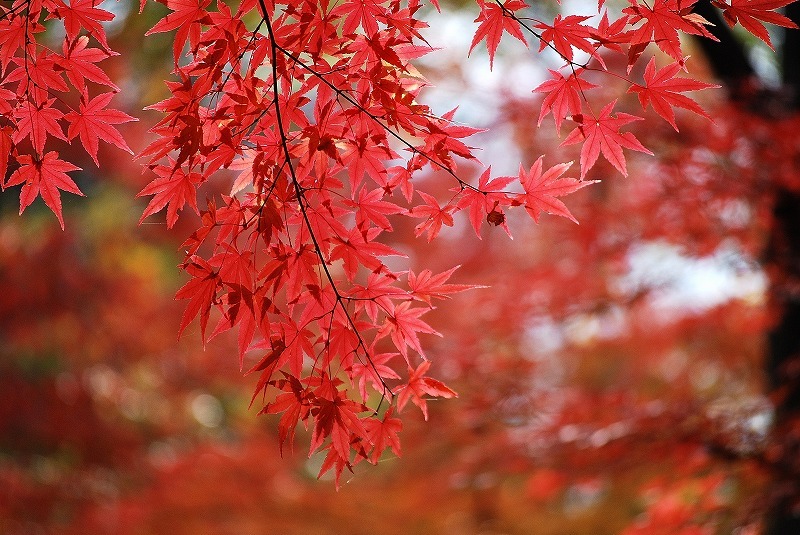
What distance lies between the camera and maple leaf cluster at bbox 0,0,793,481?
3.58ft

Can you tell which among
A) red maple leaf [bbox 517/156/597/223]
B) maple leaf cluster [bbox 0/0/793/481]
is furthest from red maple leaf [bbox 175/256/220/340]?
red maple leaf [bbox 517/156/597/223]

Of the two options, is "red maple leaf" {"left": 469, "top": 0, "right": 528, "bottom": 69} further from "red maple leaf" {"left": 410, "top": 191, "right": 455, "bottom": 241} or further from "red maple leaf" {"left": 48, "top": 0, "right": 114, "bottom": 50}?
"red maple leaf" {"left": 48, "top": 0, "right": 114, "bottom": 50}

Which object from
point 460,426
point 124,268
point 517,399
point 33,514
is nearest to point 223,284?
point 517,399

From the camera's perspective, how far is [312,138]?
109 cm

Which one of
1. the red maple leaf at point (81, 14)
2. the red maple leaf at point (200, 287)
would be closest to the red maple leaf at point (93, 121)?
the red maple leaf at point (81, 14)

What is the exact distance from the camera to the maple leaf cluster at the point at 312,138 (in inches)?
42.9

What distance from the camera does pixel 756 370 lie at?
16.8 feet

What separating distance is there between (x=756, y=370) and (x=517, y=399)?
2776 mm

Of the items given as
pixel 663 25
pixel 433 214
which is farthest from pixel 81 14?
pixel 663 25

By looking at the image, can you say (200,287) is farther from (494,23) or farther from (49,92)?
(494,23)

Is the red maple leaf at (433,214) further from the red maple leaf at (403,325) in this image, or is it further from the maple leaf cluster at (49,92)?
the maple leaf cluster at (49,92)

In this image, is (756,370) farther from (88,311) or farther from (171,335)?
(88,311)

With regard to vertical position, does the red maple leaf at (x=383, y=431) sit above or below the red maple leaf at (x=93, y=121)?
below

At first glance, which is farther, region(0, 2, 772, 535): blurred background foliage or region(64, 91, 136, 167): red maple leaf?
region(0, 2, 772, 535): blurred background foliage
